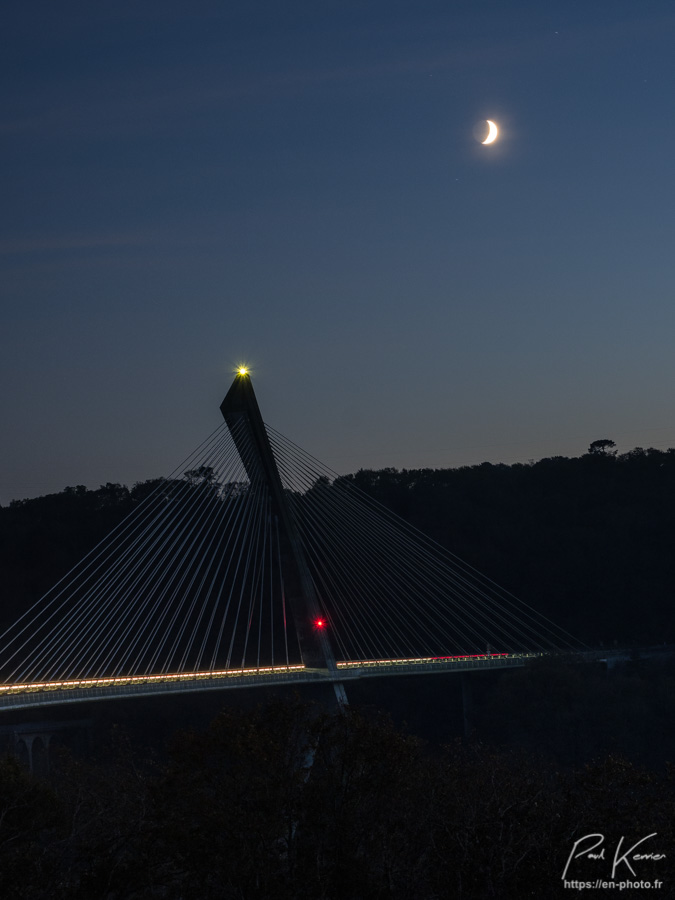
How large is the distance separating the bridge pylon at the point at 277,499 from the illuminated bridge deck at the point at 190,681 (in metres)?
1.03

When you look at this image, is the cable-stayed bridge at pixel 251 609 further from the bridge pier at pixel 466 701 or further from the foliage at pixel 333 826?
the foliage at pixel 333 826

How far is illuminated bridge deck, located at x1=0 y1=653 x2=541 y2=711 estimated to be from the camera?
35719 millimetres

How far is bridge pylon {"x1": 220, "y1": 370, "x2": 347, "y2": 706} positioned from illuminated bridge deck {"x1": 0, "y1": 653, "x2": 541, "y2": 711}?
40.4 inches

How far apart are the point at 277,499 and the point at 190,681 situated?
315 inches

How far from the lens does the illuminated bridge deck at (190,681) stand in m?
35.7

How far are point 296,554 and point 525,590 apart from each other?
40073 mm

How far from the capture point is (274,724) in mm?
19906

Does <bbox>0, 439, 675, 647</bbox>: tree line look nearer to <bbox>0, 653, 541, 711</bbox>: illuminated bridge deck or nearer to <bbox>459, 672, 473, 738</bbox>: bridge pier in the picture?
<bbox>459, 672, 473, 738</bbox>: bridge pier

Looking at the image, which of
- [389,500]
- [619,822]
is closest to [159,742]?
[389,500]

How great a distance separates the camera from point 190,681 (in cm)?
4125
